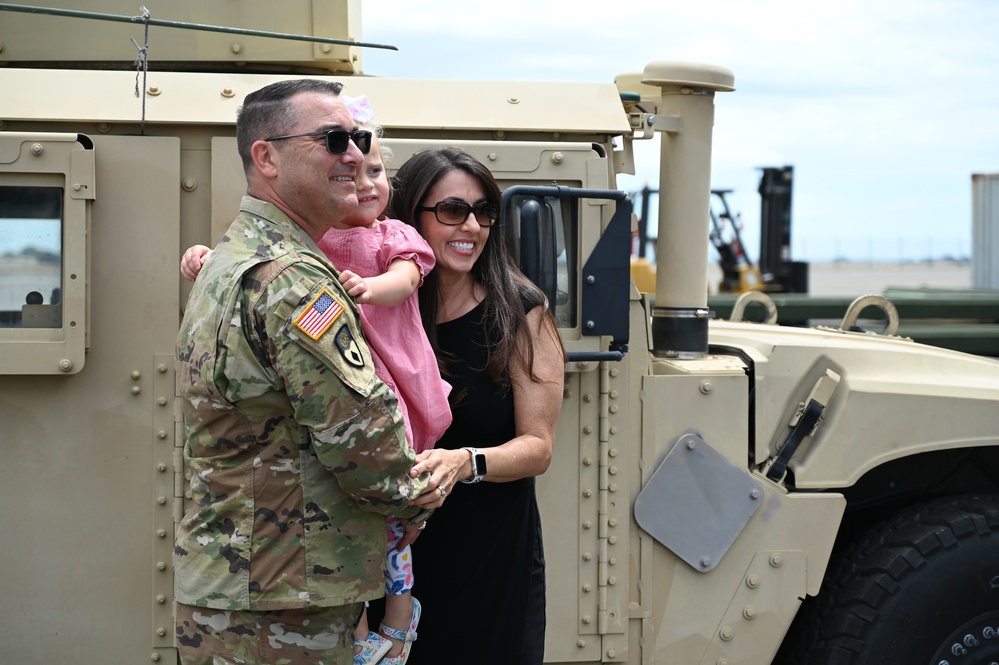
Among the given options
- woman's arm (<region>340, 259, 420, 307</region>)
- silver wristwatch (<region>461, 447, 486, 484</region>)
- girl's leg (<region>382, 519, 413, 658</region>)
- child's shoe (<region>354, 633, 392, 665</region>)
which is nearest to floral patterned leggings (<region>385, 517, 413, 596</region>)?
girl's leg (<region>382, 519, 413, 658</region>)

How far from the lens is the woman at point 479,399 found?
2.63 meters

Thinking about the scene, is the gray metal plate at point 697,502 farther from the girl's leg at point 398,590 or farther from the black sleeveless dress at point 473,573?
the girl's leg at point 398,590

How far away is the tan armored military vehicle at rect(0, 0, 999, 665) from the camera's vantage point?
3.00 meters

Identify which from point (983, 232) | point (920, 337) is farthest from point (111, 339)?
point (983, 232)

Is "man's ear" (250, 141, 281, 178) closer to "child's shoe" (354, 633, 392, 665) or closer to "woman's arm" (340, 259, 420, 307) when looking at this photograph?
"woman's arm" (340, 259, 420, 307)

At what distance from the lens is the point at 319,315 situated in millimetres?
2039

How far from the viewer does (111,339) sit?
302cm

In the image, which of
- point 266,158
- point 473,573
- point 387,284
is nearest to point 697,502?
point 473,573

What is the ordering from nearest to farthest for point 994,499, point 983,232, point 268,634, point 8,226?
point 268,634
point 8,226
point 994,499
point 983,232

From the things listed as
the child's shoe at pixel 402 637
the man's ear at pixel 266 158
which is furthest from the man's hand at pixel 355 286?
the child's shoe at pixel 402 637

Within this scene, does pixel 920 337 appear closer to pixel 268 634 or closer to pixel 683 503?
pixel 683 503

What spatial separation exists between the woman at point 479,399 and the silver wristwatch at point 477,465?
0.28ft

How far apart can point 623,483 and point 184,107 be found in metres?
1.61

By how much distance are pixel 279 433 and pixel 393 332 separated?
0.43 m
